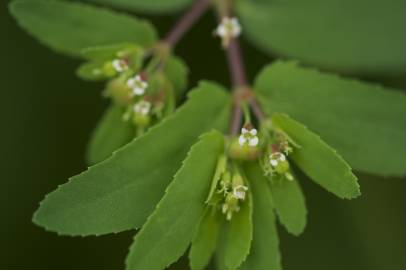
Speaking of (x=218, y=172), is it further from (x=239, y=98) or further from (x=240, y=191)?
(x=239, y=98)

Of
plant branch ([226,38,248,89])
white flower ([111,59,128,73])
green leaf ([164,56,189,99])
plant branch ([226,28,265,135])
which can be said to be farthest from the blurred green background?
white flower ([111,59,128,73])

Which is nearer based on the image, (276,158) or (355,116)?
(276,158)

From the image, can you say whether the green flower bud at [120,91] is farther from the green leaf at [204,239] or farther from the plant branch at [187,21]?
the green leaf at [204,239]

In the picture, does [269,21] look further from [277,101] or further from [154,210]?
[154,210]

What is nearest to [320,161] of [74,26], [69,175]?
[74,26]

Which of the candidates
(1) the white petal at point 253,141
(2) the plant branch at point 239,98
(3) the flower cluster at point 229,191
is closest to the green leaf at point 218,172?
(3) the flower cluster at point 229,191

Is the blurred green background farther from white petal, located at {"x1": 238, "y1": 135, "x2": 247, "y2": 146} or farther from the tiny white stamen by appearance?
white petal, located at {"x1": 238, "y1": 135, "x2": 247, "y2": 146}
